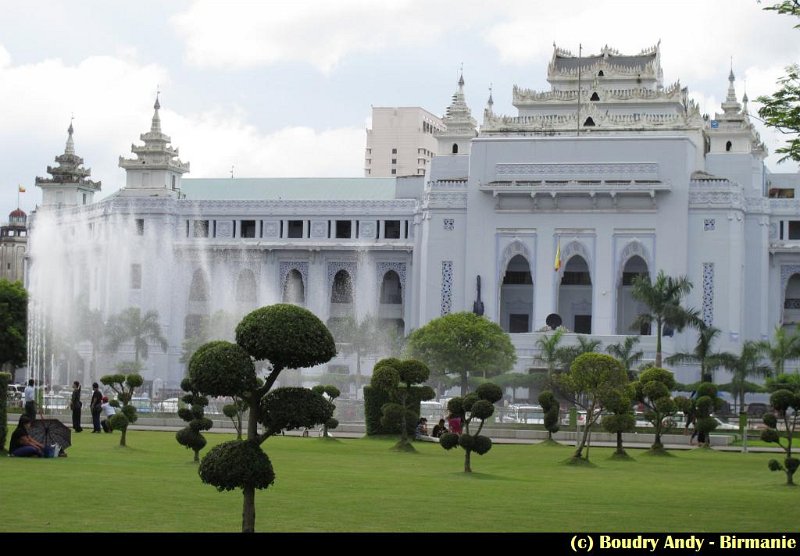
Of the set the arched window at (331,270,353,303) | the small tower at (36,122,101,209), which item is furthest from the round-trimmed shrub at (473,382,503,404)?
the small tower at (36,122,101,209)

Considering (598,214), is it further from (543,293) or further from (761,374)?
(761,374)

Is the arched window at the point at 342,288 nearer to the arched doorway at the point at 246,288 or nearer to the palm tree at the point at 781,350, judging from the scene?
the arched doorway at the point at 246,288

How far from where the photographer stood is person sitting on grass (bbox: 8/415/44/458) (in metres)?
28.2

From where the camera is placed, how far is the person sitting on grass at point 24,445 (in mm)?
28250

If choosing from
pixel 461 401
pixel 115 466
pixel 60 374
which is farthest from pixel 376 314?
pixel 115 466

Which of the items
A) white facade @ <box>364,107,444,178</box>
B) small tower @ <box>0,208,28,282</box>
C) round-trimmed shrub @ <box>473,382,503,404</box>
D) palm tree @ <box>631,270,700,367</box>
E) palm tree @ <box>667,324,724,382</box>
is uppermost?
white facade @ <box>364,107,444,178</box>

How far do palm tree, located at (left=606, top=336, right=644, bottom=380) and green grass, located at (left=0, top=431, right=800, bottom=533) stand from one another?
30.6 metres

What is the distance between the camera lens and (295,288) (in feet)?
275

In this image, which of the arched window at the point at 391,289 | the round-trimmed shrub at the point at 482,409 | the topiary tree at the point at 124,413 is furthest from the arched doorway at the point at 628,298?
the round-trimmed shrub at the point at 482,409

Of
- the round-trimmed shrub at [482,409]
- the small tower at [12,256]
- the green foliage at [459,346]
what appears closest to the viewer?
the round-trimmed shrub at [482,409]

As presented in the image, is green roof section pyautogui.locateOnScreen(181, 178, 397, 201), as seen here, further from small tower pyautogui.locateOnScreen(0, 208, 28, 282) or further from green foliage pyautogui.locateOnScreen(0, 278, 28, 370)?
small tower pyautogui.locateOnScreen(0, 208, 28, 282)

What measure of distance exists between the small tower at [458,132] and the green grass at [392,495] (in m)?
50.8

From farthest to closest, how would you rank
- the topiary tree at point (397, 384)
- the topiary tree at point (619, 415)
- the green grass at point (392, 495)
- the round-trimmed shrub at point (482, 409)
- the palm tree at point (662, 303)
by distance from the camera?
the palm tree at point (662, 303) < the topiary tree at point (397, 384) < the topiary tree at point (619, 415) < the round-trimmed shrub at point (482, 409) < the green grass at point (392, 495)
